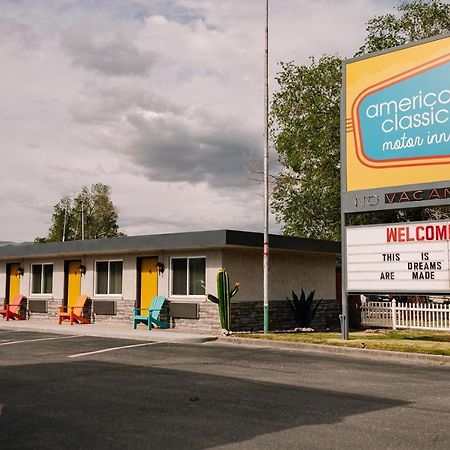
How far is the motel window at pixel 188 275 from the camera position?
22.1 metres

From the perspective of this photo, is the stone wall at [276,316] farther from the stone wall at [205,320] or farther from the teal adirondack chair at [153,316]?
the teal adirondack chair at [153,316]

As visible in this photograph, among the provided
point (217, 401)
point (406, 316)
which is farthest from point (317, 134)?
point (217, 401)

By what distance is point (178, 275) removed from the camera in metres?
22.8

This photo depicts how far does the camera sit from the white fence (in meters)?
22.9

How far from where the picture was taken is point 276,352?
15789 mm

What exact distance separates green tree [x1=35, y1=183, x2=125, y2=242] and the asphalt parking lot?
213ft

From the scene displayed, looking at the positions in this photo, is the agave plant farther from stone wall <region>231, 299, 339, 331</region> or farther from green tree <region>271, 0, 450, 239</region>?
green tree <region>271, 0, 450, 239</region>

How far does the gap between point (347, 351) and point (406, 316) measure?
363 inches

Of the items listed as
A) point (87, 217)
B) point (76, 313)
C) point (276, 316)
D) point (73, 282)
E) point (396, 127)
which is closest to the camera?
point (396, 127)

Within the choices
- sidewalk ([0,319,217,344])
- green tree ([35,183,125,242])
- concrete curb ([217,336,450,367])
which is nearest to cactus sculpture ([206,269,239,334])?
sidewalk ([0,319,217,344])

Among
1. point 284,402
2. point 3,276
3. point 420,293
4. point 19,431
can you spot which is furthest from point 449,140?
point 3,276

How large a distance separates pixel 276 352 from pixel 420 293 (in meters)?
4.32

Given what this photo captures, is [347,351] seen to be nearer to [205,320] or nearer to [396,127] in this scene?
[396,127]

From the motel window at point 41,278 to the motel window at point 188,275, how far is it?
25.2 feet
